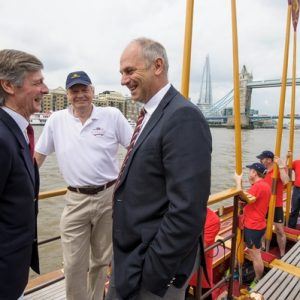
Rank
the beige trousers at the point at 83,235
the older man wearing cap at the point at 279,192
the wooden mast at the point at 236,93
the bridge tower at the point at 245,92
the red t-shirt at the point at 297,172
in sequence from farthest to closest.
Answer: the bridge tower at the point at 245,92 → the red t-shirt at the point at 297,172 → the older man wearing cap at the point at 279,192 → the wooden mast at the point at 236,93 → the beige trousers at the point at 83,235

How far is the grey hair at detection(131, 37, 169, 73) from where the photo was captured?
4.81 ft

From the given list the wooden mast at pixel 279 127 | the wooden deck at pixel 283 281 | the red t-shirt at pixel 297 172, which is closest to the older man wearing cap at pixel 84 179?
the wooden deck at pixel 283 281

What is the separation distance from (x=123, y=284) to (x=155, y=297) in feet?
0.55

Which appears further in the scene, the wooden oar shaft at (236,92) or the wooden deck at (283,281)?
the wooden deck at (283,281)

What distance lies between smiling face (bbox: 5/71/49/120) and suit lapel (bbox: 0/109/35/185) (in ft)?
0.29

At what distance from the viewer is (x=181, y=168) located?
129 centimetres

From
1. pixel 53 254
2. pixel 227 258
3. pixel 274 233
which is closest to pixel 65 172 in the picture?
pixel 227 258

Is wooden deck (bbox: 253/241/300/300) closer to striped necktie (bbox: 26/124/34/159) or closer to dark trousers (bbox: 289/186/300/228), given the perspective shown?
dark trousers (bbox: 289/186/300/228)

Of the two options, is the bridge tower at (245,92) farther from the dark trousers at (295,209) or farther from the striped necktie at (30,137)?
the striped necktie at (30,137)

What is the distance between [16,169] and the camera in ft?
4.42

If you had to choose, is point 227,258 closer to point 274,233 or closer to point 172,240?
point 274,233

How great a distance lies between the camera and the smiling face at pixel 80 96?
2.47 meters

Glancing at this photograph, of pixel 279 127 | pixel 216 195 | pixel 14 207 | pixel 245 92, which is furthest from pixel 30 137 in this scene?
pixel 245 92

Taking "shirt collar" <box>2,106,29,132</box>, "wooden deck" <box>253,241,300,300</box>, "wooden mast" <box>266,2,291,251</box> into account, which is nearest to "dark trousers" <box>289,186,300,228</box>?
"wooden mast" <box>266,2,291,251</box>
